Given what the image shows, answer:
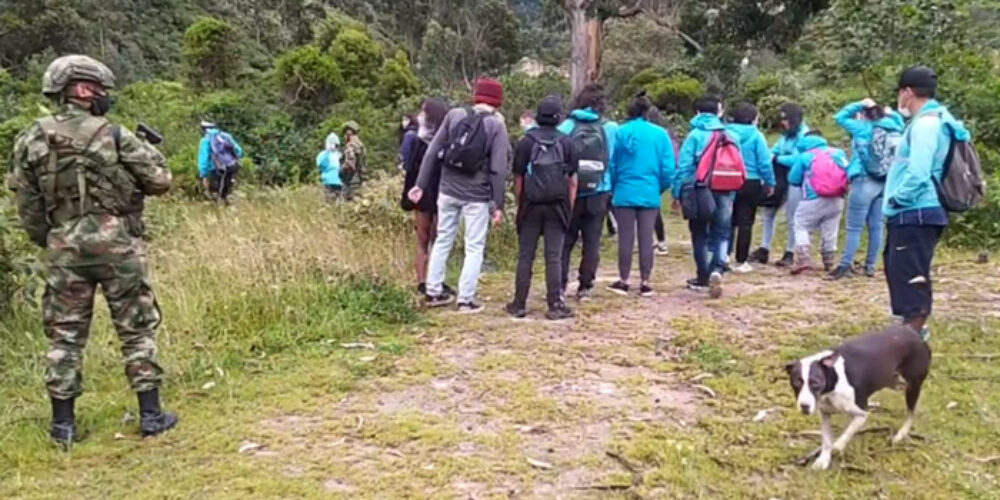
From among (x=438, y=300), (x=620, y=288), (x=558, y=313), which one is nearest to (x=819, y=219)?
(x=620, y=288)

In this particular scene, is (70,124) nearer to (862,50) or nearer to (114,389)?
(114,389)

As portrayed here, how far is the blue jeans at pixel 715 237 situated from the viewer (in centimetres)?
755

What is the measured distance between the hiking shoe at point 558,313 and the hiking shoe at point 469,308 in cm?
54

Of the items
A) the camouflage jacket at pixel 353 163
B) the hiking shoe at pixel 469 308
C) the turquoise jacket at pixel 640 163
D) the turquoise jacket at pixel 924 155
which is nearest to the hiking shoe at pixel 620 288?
the turquoise jacket at pixel 640 163

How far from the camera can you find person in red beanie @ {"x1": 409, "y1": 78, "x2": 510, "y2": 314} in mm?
6449

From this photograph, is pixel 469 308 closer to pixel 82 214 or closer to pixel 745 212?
pixel 745 212

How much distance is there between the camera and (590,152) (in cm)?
692

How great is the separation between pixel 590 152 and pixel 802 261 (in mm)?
2831

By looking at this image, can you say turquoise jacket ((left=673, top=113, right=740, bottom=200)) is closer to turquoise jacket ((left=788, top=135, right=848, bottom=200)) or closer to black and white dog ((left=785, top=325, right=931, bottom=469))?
turquoise jacket ((left=788, top=135, right=848, bottom=200))

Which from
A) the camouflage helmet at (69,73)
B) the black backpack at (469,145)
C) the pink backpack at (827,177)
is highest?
the camouflage helmet at (69,73)

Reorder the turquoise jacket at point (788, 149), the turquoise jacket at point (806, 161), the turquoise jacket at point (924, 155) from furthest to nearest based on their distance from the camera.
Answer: the turquoise jacket at point (788, 149), the turquoise jacket at point (806, 161), the turquoise jacket at point (924, 155)

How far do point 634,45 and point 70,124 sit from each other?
30463mm

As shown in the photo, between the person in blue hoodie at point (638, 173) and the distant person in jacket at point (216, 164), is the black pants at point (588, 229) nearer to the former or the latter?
the person in blue hoodie at point (638, 173)

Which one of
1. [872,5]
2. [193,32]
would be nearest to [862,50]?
[872,5]
